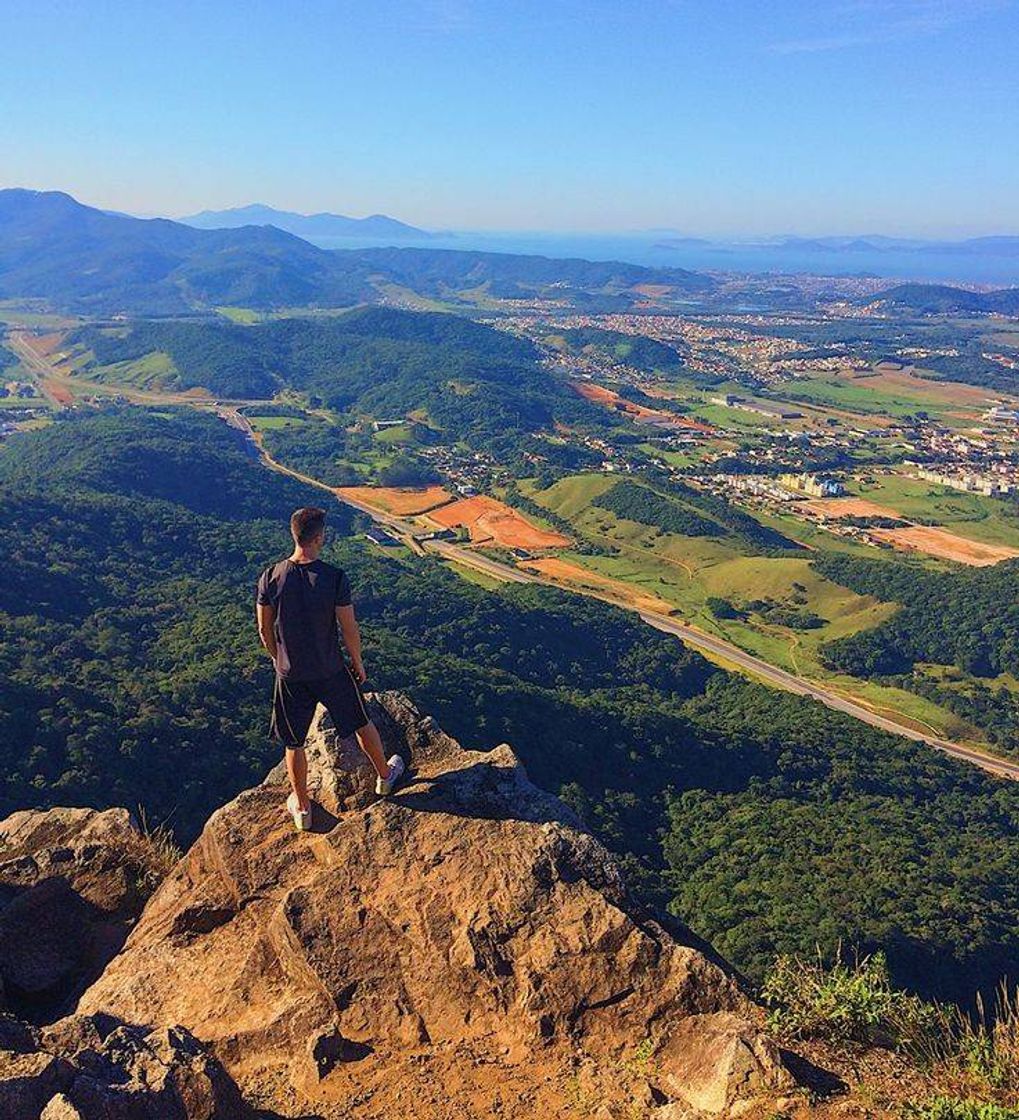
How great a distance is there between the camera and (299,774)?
26.3 feet

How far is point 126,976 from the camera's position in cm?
730

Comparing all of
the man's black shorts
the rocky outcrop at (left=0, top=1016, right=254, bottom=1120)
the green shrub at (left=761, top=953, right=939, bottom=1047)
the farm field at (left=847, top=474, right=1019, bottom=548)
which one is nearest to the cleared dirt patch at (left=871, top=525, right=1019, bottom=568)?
the farm field at (left=847, top=474, right=1019, bottom=548)

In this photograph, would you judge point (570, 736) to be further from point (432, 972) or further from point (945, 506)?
point (945, 506)

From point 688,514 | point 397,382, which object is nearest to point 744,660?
point 688,514

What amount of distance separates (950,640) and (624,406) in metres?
110

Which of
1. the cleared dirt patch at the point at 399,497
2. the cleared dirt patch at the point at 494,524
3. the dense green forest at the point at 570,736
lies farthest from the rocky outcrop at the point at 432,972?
the cleared dirt patch at the point at 399,497

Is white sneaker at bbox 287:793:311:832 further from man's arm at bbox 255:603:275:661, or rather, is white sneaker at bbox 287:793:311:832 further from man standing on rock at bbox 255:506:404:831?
man's arm at bbox 255:603:275:661

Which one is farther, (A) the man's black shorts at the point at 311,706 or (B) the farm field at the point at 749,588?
(B) the farm field at the point at 749,588

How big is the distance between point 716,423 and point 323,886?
158m

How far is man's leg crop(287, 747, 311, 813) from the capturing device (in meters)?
7.96

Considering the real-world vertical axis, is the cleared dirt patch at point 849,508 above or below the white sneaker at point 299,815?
below

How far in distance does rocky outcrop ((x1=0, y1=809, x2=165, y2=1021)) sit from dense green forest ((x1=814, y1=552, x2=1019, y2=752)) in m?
64.1

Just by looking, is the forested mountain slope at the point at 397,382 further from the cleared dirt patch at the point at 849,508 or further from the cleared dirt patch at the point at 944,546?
the cleared dirt patch at the point at 944,546

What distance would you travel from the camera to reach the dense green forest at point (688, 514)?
94.8m
